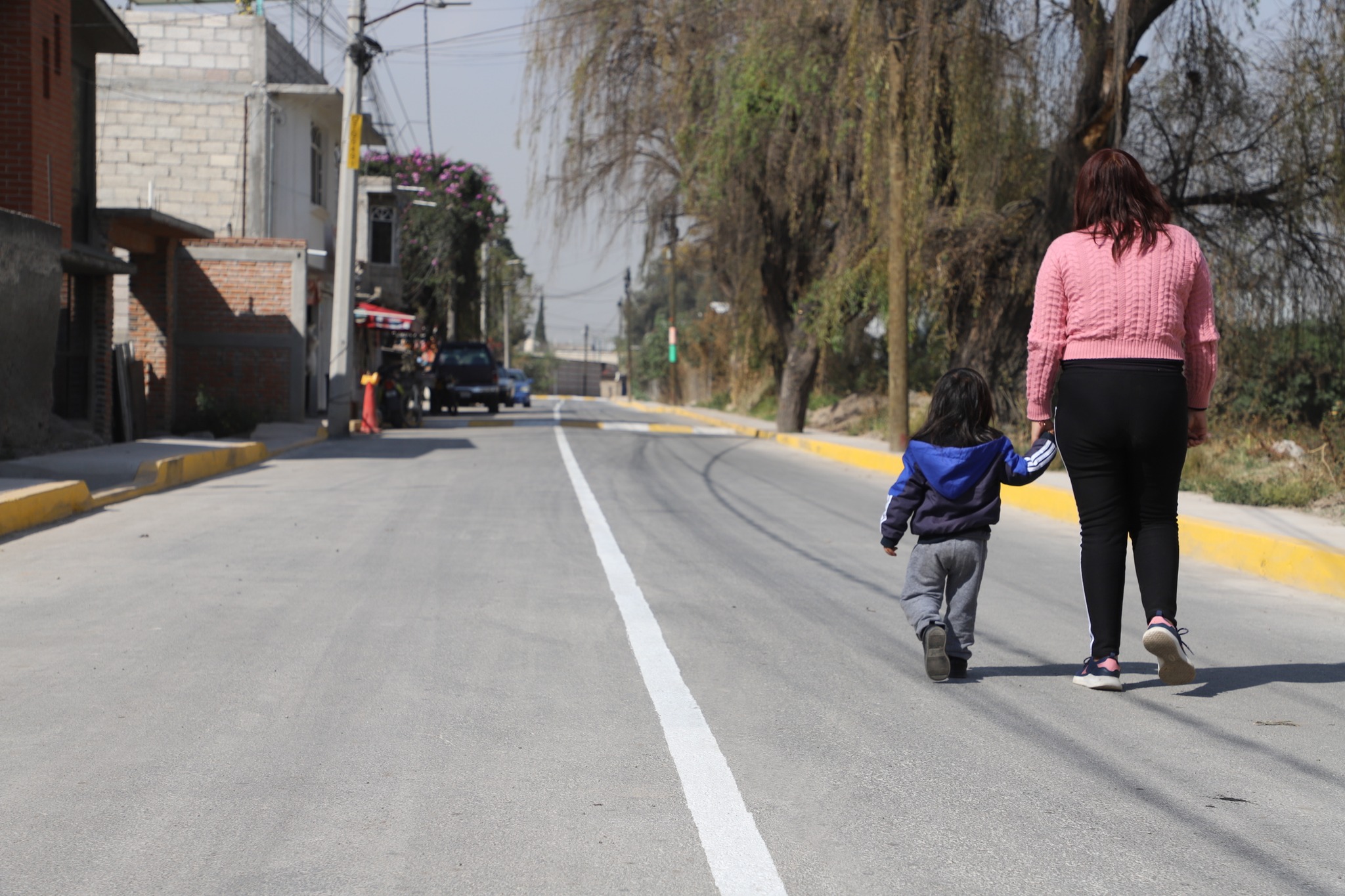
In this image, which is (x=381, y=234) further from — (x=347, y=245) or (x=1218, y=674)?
(x=1218, y=674)

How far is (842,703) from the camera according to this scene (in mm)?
4988

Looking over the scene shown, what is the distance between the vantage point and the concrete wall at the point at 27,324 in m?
13.8

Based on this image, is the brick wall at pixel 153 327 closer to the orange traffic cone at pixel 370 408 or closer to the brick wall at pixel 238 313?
the brick wall at pixel 238 313

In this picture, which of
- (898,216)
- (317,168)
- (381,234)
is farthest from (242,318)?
(381,234)

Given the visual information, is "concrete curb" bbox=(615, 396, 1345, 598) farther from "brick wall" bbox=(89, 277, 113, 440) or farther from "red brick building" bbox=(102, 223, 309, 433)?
"red brick building" bbox=(102, 223, 309, 433)

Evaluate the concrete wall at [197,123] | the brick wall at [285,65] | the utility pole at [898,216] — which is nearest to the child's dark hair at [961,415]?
the utility pole at [898,216]

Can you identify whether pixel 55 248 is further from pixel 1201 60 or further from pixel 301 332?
pixel 1201 60

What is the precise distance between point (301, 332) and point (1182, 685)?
22.0 metres

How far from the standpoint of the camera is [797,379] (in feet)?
92.8

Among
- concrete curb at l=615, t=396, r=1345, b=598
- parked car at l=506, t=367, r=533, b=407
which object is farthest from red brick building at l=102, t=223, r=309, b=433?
parked car at l=506, t=367, r=533, b=407

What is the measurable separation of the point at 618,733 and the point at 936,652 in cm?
144

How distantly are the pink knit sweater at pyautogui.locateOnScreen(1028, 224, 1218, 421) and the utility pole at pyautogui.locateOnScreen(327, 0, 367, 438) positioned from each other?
63.7 feet

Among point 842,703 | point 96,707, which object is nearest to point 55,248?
point 96,707

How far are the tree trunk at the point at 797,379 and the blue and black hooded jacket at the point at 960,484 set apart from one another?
2182cm
